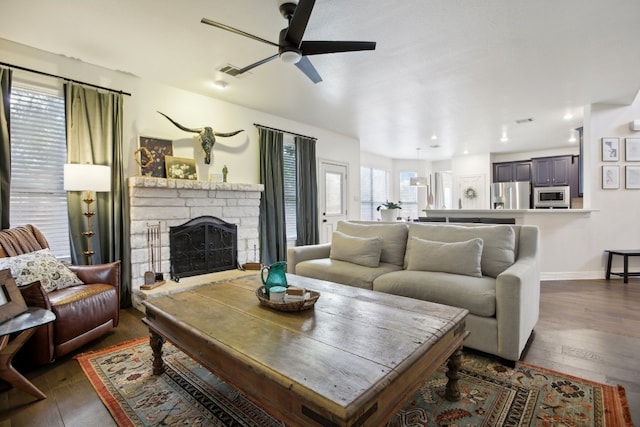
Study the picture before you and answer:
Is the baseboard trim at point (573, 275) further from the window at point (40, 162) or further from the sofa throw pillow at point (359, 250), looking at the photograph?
the window at point (40, 162)

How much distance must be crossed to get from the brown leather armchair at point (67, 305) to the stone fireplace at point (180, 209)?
2.34ft

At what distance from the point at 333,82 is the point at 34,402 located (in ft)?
12.0

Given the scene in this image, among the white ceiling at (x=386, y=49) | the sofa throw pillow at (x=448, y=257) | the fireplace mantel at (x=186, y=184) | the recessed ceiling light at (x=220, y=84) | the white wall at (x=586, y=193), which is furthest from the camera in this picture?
the white wall at (x=586, y=193)

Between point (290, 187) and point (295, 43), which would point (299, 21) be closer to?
point (295, 43)

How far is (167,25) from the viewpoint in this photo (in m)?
2.52

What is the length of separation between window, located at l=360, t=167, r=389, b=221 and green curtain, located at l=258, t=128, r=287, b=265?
3.75m

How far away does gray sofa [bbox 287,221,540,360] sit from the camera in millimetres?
2064

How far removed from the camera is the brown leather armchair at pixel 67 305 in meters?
2.06

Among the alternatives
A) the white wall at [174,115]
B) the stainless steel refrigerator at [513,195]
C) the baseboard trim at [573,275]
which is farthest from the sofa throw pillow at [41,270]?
the stainless steel refrigerator at [513,195]

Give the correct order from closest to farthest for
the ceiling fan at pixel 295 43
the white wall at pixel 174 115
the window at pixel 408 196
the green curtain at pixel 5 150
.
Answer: the ceiling fan at pixel 295 43 < the green curtain at pixel 5 150 < the white wall at pixel 174 115 < the window at pixel 408 196

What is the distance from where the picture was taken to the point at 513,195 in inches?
315

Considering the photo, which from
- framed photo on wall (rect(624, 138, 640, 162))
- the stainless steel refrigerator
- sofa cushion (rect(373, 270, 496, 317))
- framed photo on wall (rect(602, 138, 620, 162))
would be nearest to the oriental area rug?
sofa cushion (rect(373, 270, 496, 317))

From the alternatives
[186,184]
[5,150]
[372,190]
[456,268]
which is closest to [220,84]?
[186,184]

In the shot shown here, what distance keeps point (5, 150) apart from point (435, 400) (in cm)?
382
